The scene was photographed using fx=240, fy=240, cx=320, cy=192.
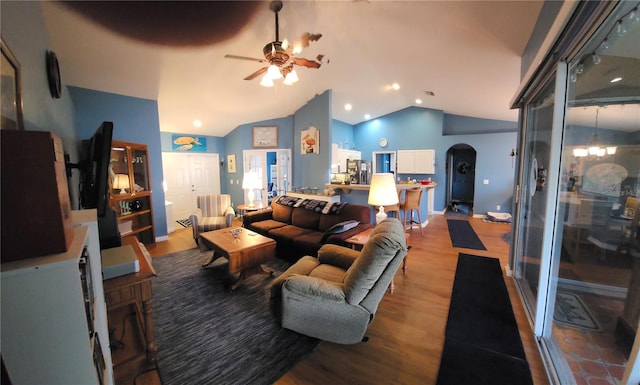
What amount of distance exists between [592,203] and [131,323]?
12.6ft

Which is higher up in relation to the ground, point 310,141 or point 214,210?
point 310,141

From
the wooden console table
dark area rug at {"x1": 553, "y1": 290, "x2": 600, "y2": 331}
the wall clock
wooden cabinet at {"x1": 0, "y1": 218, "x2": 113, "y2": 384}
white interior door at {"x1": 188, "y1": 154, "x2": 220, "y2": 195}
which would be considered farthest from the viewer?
white interior door at {"x1": 188, "y1": 154, "x2": 220, "y2": 195}

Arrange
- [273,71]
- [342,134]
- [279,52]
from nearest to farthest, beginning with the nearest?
[279,52], [273,71], [342,134]

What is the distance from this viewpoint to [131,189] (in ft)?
13.6

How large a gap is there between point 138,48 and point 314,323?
3710 millimetres

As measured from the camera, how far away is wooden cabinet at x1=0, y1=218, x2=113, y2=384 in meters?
0.69

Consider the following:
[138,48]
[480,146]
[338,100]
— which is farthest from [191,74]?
[480,146]

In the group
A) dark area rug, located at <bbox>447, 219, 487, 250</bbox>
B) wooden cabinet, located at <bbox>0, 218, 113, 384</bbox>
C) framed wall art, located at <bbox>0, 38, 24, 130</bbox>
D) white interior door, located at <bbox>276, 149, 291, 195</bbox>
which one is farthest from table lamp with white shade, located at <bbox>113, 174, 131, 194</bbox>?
dark area rug, located at <bbox>447, 219, 487, 250</bbox>

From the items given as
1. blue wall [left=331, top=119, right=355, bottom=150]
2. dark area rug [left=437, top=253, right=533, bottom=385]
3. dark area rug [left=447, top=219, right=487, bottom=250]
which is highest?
blue wall [left=331, top=119, right=355, bottom=150]

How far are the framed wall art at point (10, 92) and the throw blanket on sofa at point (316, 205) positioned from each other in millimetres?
3139

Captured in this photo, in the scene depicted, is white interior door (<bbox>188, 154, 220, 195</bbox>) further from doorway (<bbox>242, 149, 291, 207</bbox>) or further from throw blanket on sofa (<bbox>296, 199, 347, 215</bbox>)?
throw blanket on sofa (<bbox>296, 199, 347, 215</bbox>)

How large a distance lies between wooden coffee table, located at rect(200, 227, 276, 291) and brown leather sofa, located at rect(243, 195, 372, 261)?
19.6 inches

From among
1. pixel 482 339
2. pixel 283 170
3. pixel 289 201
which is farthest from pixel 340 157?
pixel 482 339

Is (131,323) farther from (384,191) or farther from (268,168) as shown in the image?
(268,168)
